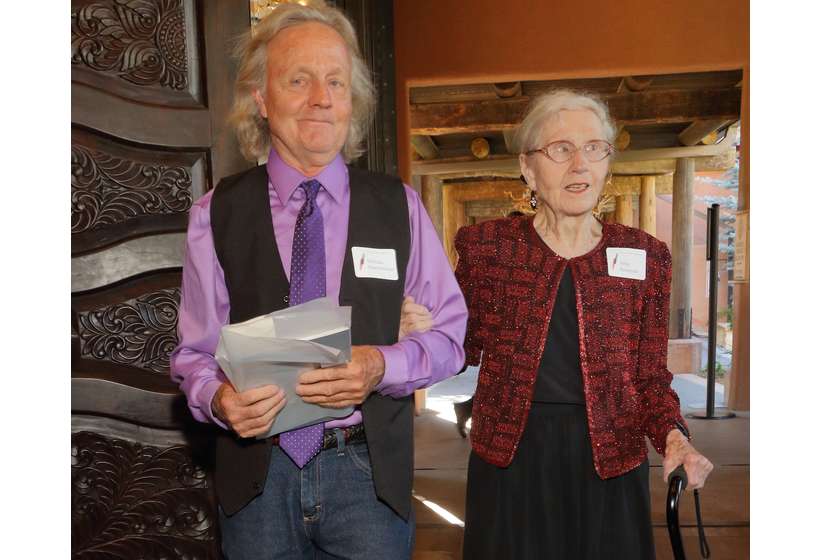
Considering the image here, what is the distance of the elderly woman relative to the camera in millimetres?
1681

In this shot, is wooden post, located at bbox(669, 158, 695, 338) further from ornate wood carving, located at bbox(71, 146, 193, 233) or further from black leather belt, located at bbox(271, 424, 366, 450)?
black leather belt, located at bbox(271, 424, 366, 450)

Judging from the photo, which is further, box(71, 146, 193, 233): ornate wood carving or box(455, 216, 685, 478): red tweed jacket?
box(71, 146, 193, 233): ornate wood carving

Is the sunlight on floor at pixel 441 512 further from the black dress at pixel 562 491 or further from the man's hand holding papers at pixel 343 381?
the man's hand holding papers at pixel 343 381

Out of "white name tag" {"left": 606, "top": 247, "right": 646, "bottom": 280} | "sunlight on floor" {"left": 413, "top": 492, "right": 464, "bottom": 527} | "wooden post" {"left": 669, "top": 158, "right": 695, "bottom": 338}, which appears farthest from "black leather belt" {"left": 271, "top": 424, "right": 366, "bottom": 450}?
"wooden post" {"left": 669, "top": 158, "right": 695, "bottom": 338}

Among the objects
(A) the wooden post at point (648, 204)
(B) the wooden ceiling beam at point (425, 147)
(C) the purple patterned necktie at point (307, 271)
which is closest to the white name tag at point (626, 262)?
(C) the purple patterned necktie at point (307, 271)

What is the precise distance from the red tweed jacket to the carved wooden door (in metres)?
0.86

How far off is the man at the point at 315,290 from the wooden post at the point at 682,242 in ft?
41.9

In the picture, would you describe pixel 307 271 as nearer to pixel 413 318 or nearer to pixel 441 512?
pixel 413 318

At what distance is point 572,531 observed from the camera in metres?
1.69

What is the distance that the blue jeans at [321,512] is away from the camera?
4.14ft

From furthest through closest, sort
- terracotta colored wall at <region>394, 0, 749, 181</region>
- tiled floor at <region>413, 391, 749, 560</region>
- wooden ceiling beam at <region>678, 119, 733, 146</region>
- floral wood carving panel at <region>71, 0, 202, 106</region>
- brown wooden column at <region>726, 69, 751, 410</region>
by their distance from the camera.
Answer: wooden ceiling beam at <region>678, 119, 733, 146</region>, brown wooden column at <region>726, 69, 751, 410</region>, terracotta colored wall at <region>394, 0, 749, 181</region>, tiled floor at <region>413, 391, 749, 560</region>, floral wood carving panel at <region>71, 0, 202, 106</region>

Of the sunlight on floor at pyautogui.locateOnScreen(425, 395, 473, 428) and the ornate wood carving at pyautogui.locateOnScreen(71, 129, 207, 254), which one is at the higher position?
the ornate wood carving at pyautogui.locateOnScreen(71, 129, 207, 254)

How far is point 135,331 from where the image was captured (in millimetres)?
2041

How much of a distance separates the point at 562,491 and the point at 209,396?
92 centimetres
